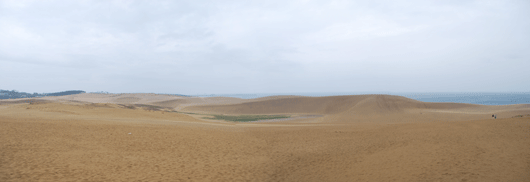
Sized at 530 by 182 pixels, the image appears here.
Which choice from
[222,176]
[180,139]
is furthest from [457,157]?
[180,139]

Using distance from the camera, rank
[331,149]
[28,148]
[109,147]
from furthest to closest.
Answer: [331,149] < [109,147] < [28,148]

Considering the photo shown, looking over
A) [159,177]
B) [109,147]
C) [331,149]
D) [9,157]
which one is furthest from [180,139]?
[331,149]

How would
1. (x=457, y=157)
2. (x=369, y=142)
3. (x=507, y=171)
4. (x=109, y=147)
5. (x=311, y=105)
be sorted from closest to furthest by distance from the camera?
1. (x=507, y=171)
2. (x=457, y=157)
3. (x=109, y=147)
4. (x=369, y=142)
5. (x=311, y=105)

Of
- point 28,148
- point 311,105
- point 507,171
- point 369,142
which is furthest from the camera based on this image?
point 311,105

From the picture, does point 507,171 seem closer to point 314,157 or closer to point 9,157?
point 314,157

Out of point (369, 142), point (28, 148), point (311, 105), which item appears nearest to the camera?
point (28, 148)

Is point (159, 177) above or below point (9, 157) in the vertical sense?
below

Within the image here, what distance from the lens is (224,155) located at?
1082cm

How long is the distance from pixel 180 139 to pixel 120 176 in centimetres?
558

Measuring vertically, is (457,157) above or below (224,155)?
above

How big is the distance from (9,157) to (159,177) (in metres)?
4.84

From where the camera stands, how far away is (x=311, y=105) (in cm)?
4453

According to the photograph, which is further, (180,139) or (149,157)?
(180,139)

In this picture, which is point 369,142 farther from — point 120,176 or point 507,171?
point 120,176
